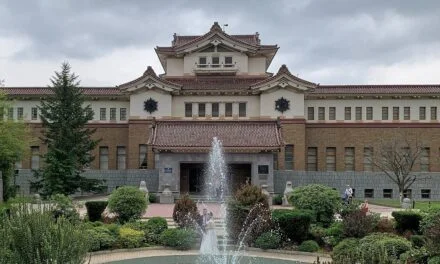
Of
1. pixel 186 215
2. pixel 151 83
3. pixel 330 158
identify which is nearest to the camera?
pixel 186 215

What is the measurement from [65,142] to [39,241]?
31.9 m

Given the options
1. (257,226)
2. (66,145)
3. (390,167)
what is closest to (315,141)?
(390,167)

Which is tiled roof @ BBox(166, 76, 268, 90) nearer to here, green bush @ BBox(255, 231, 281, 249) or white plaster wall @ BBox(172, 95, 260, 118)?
white plaster wall @ BBox(172, 95, 260, 118)

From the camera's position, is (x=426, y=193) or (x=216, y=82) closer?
(x=426, y=193)

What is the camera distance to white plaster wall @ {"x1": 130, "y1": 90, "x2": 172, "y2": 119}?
4456 cm

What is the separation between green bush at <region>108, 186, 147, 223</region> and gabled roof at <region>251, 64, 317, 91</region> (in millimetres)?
21395

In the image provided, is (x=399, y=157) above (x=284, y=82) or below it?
below

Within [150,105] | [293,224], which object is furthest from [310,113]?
[293,224]

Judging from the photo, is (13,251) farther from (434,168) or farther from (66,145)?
(434,168)

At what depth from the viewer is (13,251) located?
9.00 meters

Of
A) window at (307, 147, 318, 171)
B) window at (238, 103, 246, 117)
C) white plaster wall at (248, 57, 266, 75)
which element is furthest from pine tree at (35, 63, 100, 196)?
window at (307, 147, 318, 171)

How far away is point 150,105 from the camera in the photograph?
44531mm

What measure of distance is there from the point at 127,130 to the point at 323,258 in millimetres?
29582

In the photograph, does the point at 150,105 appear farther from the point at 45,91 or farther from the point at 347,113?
the point at 347,113
